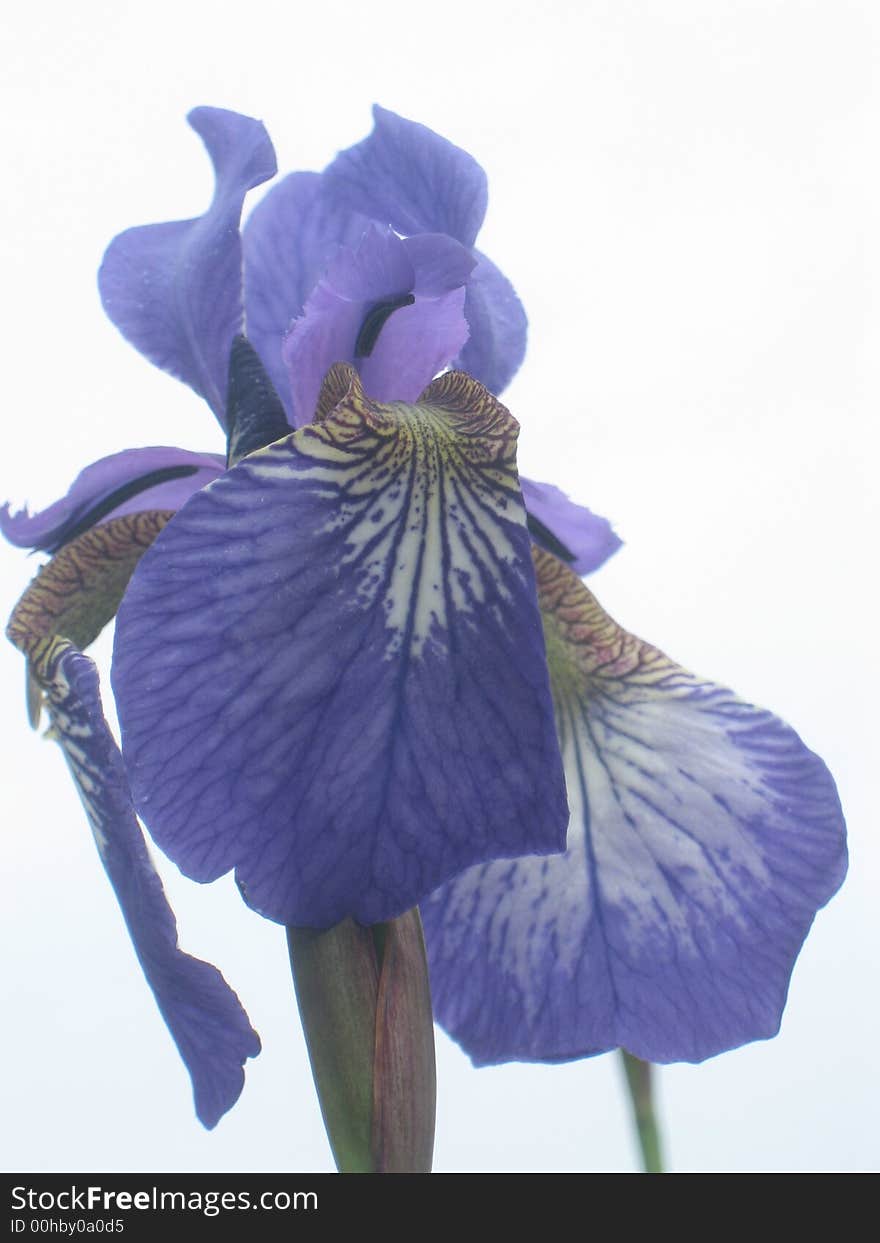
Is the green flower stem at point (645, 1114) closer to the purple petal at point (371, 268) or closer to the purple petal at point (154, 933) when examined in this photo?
the purple petal at point (154, 933)

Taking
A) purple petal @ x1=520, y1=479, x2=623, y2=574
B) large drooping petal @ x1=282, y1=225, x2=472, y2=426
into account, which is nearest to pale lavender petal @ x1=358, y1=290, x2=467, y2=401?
large drooping petal @ x1=282, y1=225, x2=472, y2=426

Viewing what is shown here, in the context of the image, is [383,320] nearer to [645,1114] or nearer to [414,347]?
[414,347]

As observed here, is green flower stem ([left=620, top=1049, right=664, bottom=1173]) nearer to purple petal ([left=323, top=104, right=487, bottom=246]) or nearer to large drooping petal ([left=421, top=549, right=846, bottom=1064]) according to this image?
large drooping petal ([left=421, top=549, right=846, bottom=1064])

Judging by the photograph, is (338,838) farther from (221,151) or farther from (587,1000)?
(221,151)

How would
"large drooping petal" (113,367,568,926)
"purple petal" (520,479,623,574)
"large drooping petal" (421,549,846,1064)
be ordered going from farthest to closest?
"purple petal" (520,479,623,574), "large drooping petal" (421,549,846,1064), "large drooping petal" (113,367,568,926)

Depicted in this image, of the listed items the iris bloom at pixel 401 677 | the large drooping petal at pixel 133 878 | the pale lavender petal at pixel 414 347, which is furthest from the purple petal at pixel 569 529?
the large drooping petal at pixel 133 878

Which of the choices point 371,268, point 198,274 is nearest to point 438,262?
point 371,268
